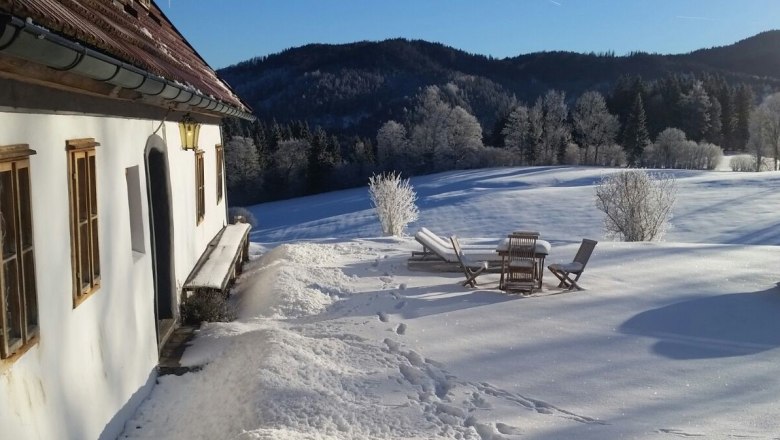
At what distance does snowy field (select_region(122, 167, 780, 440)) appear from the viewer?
4.89m

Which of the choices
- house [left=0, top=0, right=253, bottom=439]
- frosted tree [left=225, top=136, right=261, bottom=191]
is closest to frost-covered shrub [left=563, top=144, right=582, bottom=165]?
frosted tree [left=225, top=136, right=261, bottom=191]

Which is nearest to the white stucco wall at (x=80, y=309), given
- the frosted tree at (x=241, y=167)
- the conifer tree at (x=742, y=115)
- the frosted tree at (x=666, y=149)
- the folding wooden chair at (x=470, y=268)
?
the folding wooden chair at (x=470, y=268)

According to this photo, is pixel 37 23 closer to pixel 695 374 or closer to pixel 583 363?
pixel 583 363

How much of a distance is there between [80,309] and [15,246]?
3.50ft

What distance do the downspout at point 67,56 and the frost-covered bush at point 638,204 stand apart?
61.7ft

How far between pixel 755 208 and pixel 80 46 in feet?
112

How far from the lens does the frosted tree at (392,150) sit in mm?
64500

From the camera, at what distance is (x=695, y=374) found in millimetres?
6141

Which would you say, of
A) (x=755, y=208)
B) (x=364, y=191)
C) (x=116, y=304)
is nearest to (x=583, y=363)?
(x=116, y=304)

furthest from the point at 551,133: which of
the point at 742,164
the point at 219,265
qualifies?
the point at 219,265

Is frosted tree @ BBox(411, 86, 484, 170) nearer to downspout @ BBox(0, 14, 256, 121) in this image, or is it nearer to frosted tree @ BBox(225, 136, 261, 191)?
frosted tree @ BBox(225, 136, 261, 191)

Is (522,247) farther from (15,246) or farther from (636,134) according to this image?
(636,134)

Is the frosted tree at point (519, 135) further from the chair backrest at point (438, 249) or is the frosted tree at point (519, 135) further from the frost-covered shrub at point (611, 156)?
the chair backrest at point (438, 249)

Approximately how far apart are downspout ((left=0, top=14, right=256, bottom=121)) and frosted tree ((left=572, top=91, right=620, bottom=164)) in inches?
2367
